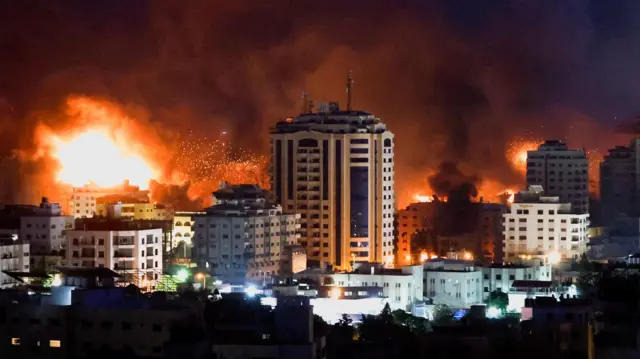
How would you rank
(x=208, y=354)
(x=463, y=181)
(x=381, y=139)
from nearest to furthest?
(x=208, y=354), (x=381, y=139), (x=463, y=181)

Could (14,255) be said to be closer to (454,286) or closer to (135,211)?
(454,286)

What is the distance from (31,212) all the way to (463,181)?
40.6 ft

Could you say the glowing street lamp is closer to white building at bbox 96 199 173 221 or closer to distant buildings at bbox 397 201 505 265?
distant buildings at bbox 397 201 505 265

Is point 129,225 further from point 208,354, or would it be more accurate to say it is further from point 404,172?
point 208,354

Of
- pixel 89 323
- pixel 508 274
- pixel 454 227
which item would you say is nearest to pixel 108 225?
pixel 508 274

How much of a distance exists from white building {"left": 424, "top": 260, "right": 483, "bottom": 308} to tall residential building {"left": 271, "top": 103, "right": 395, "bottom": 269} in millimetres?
5333

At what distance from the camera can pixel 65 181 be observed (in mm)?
62594

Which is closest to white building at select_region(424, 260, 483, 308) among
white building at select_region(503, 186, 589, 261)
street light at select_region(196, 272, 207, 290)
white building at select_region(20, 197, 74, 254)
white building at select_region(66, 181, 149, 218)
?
street light at select_region(196, 272, 207, 290)

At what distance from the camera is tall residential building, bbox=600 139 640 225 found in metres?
75.5

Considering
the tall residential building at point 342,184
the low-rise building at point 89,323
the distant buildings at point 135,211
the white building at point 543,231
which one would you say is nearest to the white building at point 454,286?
the tall residential building at point 342,184

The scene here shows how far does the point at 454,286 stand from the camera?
54.7m

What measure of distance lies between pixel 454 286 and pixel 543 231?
9.59m

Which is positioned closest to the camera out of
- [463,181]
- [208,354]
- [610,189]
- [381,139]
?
[208,354]

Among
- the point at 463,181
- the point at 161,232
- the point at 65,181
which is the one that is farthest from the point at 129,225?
the point at 463,181
